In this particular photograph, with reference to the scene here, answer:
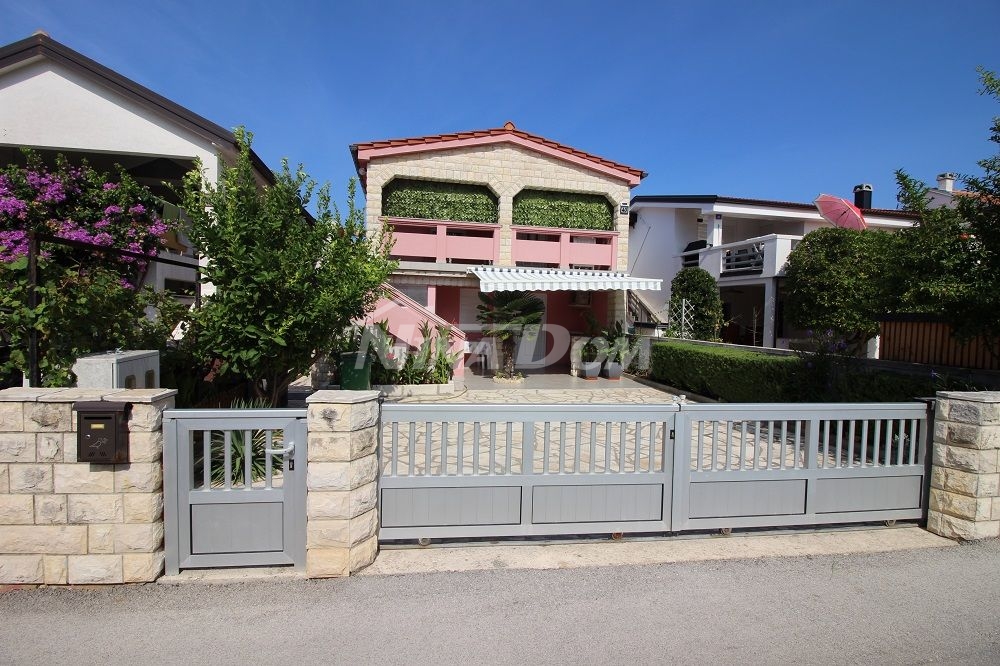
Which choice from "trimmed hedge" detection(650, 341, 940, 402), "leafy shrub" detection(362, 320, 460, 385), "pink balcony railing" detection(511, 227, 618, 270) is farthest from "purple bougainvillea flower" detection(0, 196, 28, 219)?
"trimmed hedge" detection(650, 341, 940, 402)

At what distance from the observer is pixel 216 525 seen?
3994mm

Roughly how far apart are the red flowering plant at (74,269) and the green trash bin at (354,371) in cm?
402

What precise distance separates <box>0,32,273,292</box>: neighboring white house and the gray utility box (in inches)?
259

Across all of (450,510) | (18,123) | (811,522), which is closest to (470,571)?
(450,510)

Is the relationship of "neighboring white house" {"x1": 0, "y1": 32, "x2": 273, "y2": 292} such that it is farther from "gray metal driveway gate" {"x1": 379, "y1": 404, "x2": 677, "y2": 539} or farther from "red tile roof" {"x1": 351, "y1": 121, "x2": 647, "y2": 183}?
"gray metal driveway gate" {"x1": 379, "y1": 404, "x2": 677, "y2": 539}

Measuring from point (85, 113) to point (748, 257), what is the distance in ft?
69.1

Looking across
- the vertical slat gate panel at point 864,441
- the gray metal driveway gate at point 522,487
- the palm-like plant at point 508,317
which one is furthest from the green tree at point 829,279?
the gray metal driveway gate at point 522,487

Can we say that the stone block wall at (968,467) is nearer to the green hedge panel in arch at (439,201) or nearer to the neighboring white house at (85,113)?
the neighboring white house at (85,113)

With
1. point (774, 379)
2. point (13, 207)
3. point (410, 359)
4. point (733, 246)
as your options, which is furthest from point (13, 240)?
point (733, 246)

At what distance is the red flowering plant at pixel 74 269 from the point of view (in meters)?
4.94

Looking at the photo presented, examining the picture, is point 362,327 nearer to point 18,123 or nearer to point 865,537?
point 18,123

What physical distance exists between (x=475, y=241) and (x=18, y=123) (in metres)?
11.4

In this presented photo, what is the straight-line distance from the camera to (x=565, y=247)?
17797 millimetres

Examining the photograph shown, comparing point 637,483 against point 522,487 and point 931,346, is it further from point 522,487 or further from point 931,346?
point 931,346
